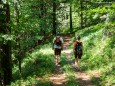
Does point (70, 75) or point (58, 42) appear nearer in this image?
point (70, 75)

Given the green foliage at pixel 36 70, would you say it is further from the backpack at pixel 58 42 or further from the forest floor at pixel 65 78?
the backpack at pixel 58 42

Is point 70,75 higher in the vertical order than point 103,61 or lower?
lower

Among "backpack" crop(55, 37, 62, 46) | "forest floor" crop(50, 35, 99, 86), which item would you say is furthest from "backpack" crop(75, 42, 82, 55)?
"backpack" crop(55, 37, 62, 46)

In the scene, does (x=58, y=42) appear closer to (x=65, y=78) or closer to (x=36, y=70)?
(x=36, y=70)

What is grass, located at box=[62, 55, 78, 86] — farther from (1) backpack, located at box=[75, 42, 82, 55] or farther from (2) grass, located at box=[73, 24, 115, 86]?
(1) backpack, located at box=[75, 42, 82, 55]

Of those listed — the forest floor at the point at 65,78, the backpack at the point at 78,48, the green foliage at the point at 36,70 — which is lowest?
the green foliage at the point at 36,70

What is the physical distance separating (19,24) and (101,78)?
576 centimetres

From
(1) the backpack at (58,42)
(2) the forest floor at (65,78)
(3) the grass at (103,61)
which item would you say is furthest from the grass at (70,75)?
(1) the backpack at (58,42)

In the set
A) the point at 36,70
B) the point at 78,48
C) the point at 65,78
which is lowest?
the point at 36,70

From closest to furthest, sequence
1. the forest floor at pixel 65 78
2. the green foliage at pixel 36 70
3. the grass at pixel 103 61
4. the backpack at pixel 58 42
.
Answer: the grass at pixel 103 61 < the forest floor at pixel 65 78 < the green foliage at pixel 36 70 < the backpack at pixel 58 42

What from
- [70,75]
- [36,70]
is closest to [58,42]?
[36,70]

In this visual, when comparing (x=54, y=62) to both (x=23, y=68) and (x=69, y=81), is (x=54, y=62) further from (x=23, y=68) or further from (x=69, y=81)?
(x=69, y=81)

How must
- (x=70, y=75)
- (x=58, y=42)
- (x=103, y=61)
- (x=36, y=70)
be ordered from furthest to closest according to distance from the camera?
1. (x=36, y=70)
2. (x=58, y=42)
3. (x=103, y=61)
4. (x=70, y=75)

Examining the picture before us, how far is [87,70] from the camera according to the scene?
1549cm
